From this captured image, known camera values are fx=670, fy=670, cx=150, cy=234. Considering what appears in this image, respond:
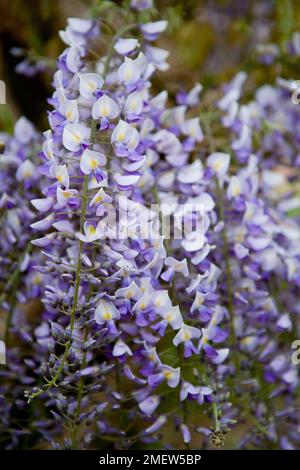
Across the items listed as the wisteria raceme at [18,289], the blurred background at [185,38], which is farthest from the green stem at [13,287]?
the blurred background at [185,38]

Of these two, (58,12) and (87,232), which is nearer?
(87,232)

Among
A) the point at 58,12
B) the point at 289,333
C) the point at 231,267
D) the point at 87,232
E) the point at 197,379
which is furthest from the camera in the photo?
the point at 58,12

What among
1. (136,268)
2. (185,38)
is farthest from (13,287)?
(185,38)

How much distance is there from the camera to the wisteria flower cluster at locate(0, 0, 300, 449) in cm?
87

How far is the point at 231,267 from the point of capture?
1.09 meters

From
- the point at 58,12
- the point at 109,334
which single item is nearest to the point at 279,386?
the point at 109,334

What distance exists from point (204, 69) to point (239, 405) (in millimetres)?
807

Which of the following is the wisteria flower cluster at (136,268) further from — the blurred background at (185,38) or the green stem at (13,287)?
the blurred background at (185,38)

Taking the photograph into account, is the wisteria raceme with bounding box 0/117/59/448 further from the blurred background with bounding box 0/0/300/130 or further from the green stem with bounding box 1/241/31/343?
the blurred background with bounding box 0/0/300/130

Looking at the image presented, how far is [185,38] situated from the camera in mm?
1494

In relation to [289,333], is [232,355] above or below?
above

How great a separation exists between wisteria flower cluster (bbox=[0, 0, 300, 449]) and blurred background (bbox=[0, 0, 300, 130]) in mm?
254

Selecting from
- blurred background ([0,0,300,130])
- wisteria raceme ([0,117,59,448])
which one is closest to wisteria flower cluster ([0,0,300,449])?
wisteria raceme ([0,117,59,448])
